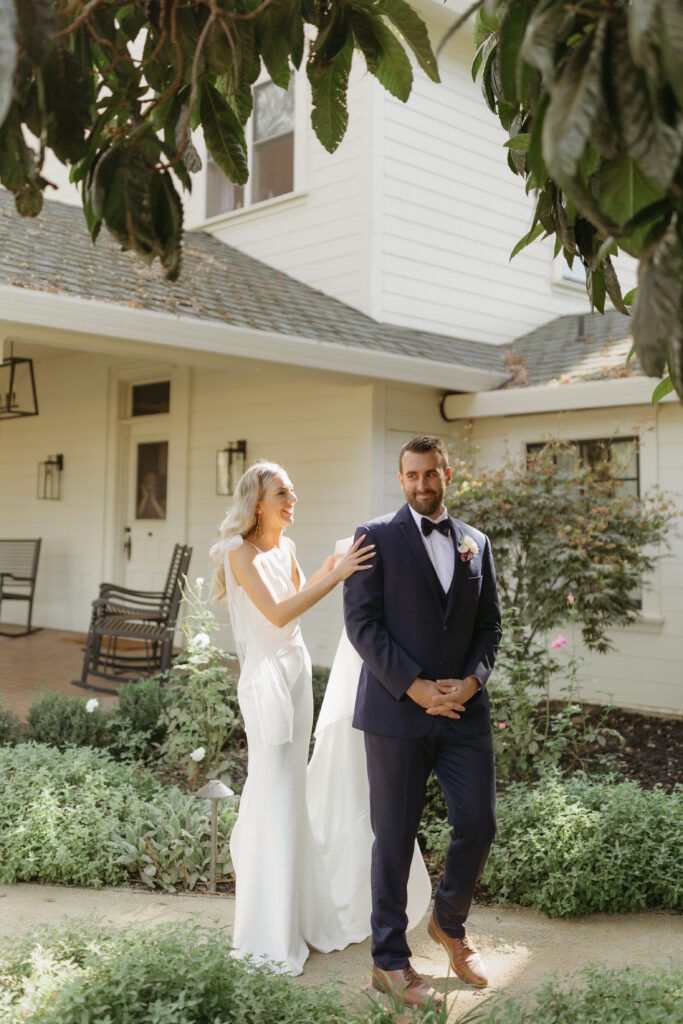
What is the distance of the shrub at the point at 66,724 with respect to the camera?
6.25 metres

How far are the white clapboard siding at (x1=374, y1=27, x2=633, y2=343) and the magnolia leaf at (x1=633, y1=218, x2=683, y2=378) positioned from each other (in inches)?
354

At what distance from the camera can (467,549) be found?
143 inches

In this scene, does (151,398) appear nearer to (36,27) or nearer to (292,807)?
(292,807)

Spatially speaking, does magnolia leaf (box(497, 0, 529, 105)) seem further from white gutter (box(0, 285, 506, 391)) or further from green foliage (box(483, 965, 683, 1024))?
white gutter (box(0, 285, 506, 391))

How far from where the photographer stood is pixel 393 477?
966cm

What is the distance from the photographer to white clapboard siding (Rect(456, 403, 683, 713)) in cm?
838

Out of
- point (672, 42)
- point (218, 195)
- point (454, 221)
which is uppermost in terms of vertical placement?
point (218, 195)

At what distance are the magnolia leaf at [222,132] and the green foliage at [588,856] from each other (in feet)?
10.6

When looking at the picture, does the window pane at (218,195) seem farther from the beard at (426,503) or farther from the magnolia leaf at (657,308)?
the magnolia leaf at (657,308)

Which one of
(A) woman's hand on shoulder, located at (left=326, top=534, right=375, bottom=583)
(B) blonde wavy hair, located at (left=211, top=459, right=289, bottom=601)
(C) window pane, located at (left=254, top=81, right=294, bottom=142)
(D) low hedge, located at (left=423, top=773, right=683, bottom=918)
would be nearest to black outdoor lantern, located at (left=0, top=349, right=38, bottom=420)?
(C) window pane, located at (left=254, top=81, right=294, bottom=142)

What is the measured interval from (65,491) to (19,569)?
3.74ft

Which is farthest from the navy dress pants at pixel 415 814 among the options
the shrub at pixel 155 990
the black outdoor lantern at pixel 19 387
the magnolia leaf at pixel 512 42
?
the black outdoor lantern at pixel 19 387

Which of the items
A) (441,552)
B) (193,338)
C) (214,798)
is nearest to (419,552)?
(441,552)

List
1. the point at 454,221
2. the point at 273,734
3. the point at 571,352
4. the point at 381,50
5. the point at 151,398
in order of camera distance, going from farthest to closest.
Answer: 1. the point at 151,398
2. the point at 454,221
3. the point at 571,352
4. the point at 273,734
5. the point at 381,50
